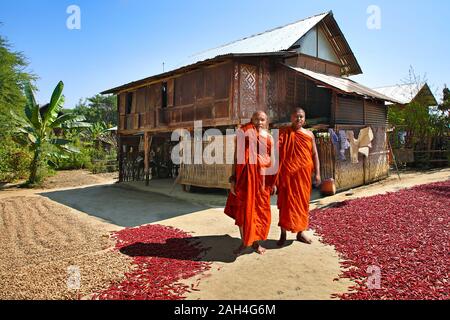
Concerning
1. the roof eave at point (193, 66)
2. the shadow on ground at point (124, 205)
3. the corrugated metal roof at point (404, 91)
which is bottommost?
the shadow on ground at point (124, 205)

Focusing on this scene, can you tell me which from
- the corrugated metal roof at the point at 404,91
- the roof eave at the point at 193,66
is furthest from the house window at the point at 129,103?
the corrugated metal roof at the point at 404,91

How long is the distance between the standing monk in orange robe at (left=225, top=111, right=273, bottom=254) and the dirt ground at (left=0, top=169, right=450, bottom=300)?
1.38 ft

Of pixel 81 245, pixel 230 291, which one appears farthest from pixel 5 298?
pixel 230 291

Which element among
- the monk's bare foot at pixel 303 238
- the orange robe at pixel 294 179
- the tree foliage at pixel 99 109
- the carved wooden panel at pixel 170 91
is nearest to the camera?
the orange robe at pixel 294 179

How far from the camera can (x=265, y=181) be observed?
4.78m

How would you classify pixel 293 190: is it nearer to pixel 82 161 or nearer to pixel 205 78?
pixel 205 78

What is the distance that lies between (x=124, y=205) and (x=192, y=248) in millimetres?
5451

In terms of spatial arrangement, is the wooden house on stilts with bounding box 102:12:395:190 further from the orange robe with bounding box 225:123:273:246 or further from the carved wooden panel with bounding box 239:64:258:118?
the orange robe with bounding box 225:123:273:246

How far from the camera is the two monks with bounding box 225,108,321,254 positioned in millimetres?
4527

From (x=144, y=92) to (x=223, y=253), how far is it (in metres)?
10.5

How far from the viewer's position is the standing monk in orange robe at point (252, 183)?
14.7 ft

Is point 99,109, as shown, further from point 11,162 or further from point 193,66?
point 193,66

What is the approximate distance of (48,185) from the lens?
15.2 meters

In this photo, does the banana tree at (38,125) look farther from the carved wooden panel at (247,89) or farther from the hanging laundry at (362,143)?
the hanging laundry at (362,143)
